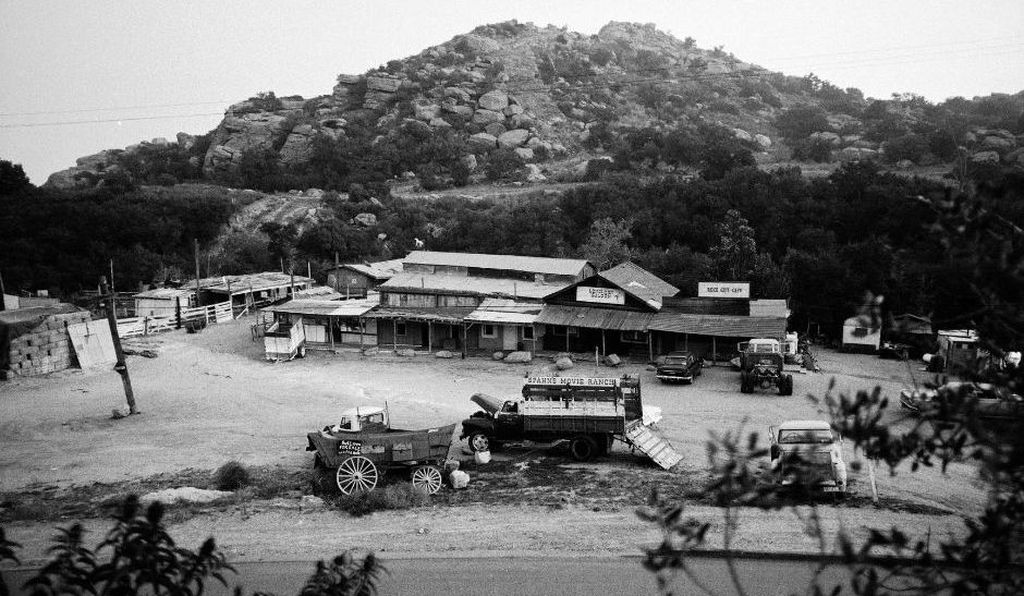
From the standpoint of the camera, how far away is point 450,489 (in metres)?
19.1

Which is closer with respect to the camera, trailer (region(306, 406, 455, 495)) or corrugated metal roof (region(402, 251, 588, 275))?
trailer (region(306, 406, 455, 495))

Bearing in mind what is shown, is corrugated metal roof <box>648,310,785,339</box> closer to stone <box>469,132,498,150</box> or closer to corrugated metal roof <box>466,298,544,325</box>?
corrugated metal roof <box>466,298,544,325</box>

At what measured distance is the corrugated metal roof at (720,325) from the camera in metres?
32.8

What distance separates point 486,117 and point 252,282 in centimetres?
5612

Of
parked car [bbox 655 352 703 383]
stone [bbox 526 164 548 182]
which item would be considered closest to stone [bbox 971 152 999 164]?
stone [bbox 526 164 548 182]

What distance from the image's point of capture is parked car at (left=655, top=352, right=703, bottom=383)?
98.4ft

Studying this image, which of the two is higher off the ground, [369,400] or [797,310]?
[797,310]

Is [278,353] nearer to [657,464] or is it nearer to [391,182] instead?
[657,464]

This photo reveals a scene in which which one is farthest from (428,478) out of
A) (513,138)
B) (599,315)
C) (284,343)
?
(513,138)

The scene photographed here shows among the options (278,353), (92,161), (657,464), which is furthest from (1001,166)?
(92,161)

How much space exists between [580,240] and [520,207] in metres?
10.1

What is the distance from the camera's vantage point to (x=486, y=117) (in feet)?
327

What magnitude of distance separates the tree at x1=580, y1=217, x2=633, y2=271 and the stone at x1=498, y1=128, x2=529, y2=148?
37.6 metres

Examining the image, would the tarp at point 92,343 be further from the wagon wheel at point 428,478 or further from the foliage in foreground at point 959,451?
the foliage in foreground at point 959,451
